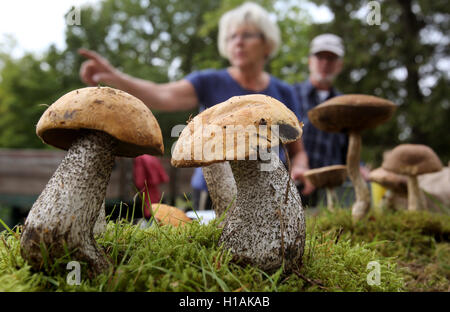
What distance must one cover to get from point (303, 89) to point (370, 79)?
16.2 ft

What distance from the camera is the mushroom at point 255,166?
86 centimetres

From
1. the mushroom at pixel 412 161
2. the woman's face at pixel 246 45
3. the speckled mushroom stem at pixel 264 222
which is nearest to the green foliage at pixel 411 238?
the mushroom at pixel 412 161

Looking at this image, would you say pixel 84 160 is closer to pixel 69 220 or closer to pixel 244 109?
pixel 69 220

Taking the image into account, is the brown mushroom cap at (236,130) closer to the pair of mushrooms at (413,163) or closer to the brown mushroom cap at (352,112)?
the brown mushroom cap at (352,112)

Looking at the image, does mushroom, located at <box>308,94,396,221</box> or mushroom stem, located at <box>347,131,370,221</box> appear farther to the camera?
mushroom stem, located at <box>347,131,370,221</box>

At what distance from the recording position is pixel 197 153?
874mm

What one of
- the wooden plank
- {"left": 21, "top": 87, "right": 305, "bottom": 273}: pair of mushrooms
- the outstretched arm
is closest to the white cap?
the outstretched arm

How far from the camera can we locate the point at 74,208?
924 mm

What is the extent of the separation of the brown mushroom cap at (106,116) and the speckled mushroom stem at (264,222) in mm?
316

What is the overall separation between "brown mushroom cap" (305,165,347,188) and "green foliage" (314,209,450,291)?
8.6 inches

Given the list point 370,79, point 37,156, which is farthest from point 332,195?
point 370,79

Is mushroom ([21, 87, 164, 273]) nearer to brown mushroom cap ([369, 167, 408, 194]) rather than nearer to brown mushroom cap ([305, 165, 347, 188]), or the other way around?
brown mushroom cap ([305, 165, 347, 188])

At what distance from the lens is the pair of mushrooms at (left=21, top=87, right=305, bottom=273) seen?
0.88 m

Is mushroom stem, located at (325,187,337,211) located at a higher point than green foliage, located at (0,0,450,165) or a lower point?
lower
